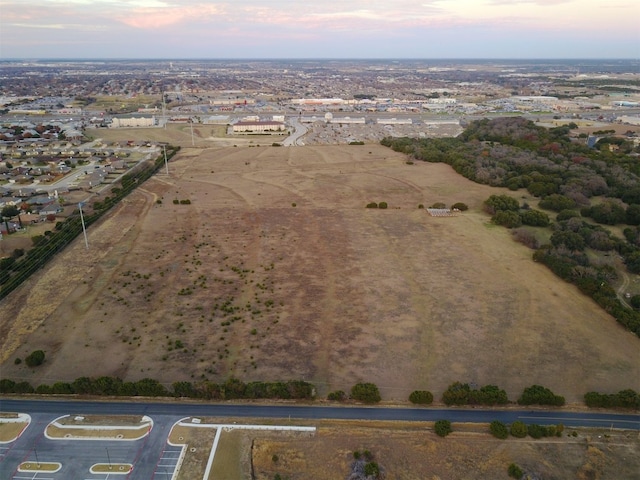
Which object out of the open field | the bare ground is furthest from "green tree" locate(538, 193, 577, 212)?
the bare ground

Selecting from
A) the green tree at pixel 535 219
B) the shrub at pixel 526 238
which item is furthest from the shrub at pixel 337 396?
the green tree at pixel 535 219

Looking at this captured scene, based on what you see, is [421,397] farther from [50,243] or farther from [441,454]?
[50,243]

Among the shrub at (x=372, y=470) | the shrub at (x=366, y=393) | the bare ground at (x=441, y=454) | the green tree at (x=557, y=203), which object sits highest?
the green tree at (x=557, y=203)

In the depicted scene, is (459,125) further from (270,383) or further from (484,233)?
(270,383)

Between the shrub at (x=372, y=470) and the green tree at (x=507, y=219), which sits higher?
the green tree at (x=507, y=219)

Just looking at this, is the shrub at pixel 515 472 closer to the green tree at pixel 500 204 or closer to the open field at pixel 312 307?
the open field at pixel 312 307

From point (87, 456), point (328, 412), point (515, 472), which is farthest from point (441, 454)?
point (87, 456)

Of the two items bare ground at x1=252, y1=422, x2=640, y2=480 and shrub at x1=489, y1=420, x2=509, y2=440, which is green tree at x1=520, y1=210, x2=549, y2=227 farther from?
shrub at x1=489, y1=420, x2=509, y2=440
